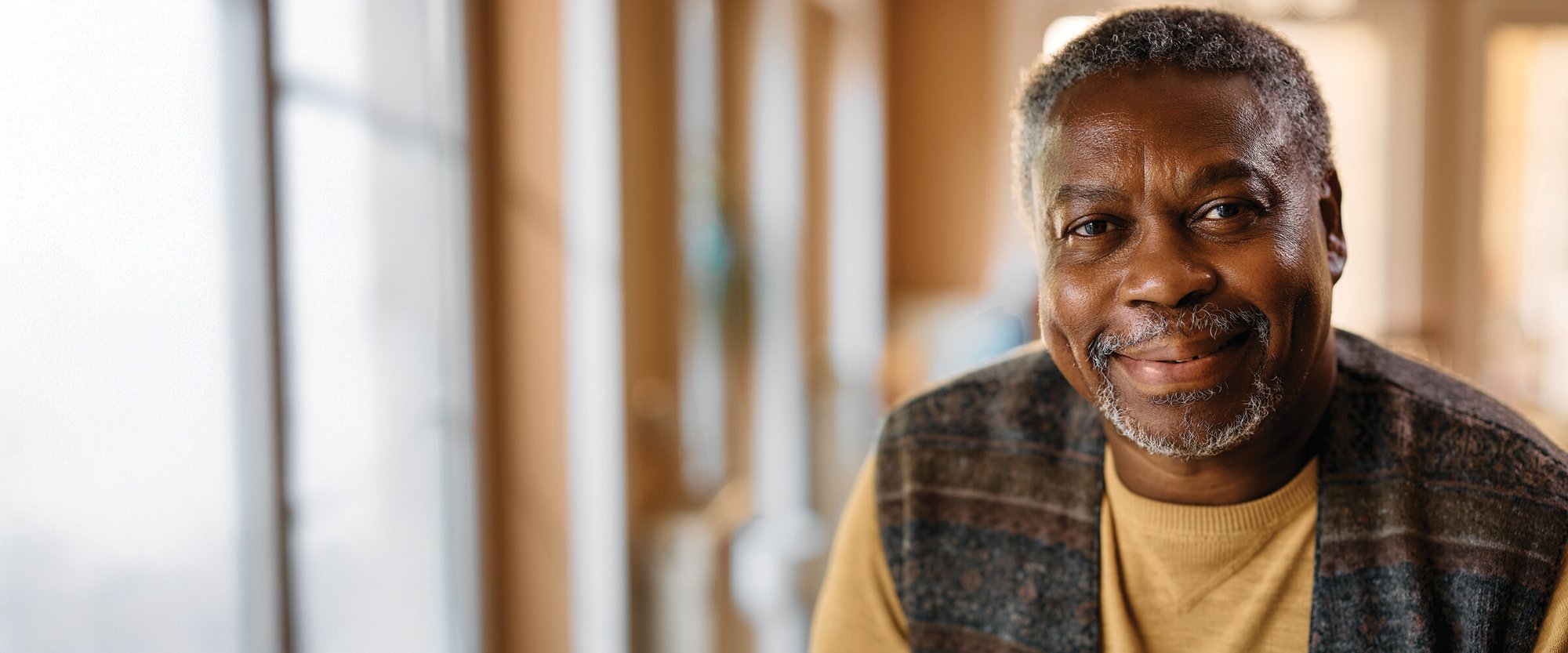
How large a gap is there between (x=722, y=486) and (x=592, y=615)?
1.11 m

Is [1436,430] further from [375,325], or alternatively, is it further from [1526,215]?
[1526,215]

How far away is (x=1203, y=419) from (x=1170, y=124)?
0.25 m

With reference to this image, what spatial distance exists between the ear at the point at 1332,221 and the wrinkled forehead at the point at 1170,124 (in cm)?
9

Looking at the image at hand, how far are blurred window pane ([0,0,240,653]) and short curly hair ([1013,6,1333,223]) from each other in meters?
0.83

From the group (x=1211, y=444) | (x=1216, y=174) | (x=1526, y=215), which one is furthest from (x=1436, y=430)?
(x=1526, y=215)

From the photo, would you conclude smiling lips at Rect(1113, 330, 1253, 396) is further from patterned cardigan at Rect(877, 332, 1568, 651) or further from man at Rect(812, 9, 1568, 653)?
patterned cardigan at Rect(877, 332, 1568, 651)

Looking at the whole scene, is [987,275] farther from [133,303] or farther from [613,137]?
[133,303]

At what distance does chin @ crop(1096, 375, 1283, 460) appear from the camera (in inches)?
36.2

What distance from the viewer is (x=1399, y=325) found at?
490 centimetres

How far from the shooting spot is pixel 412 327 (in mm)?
1604

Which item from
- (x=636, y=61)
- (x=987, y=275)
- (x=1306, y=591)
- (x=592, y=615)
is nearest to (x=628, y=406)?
(x=592, y=615)

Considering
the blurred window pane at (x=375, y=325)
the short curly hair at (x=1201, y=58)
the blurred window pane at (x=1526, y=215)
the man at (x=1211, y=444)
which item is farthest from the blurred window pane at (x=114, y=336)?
the blurred window pane at (x=1526, y=215)

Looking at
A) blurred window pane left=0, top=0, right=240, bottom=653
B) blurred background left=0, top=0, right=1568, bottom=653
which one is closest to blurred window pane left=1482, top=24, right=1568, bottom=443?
blurred background left=0, top=0, right=1568, bottom=653

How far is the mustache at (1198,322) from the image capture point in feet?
2.92
